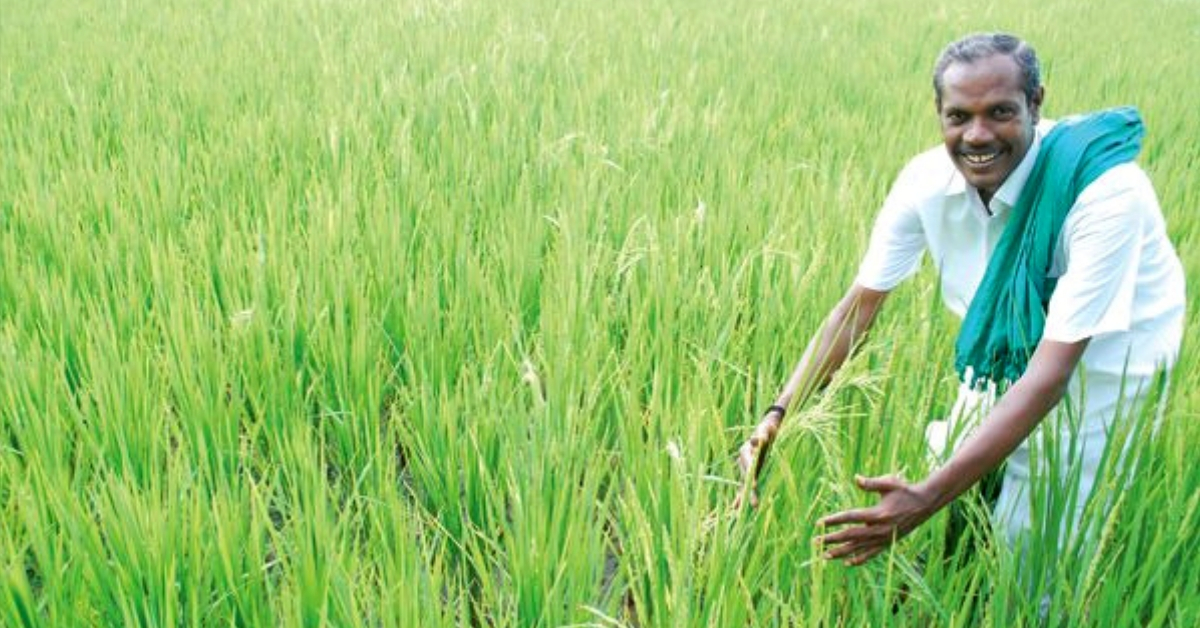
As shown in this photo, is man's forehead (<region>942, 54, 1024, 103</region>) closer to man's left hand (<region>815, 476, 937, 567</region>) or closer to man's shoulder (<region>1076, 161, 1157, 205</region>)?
man's shoulder (<region>1076, 161, 1157, 205</region>)

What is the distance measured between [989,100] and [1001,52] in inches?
2.6

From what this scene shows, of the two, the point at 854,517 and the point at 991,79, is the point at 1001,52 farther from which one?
the point at 854,517

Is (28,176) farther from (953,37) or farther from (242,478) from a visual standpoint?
(953,37)

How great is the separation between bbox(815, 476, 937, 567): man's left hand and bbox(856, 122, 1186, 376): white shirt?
0.28 meters

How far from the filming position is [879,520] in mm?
1172

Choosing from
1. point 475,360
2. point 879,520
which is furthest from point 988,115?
point 475,360

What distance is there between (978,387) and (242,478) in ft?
3.74

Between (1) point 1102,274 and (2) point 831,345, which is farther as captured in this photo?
(2) point 831,345

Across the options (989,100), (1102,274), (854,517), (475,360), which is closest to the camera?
(854,517)

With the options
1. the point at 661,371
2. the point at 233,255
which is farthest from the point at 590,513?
the point at 233,255

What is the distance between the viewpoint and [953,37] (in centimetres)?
575

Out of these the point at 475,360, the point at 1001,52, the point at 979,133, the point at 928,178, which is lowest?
the point at 475,360

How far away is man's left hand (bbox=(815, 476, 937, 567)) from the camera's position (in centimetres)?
116

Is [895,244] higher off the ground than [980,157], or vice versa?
[980,157]
